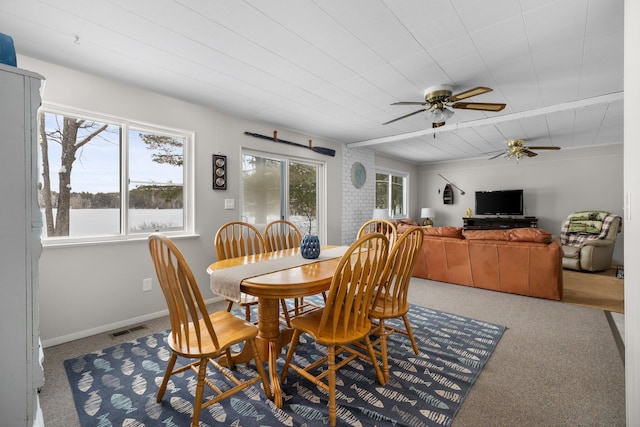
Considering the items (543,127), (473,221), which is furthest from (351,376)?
(473,221)

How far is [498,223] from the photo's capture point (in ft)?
21.6

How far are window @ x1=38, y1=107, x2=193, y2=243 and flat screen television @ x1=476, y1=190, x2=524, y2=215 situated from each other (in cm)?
641

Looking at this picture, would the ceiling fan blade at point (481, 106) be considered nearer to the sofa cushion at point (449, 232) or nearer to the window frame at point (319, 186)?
the sofa cushion at point (449, 232)

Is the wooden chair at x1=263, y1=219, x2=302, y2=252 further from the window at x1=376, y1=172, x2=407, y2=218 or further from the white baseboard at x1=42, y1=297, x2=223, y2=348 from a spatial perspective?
the window at x1=376, y1=172, x2=407, y2=218

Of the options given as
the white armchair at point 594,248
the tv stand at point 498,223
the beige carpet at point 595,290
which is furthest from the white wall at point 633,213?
the tv stand at point 498,223

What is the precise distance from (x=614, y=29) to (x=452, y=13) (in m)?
1.18

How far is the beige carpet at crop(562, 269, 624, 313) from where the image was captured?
3281 mm

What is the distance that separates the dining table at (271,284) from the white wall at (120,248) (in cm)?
137

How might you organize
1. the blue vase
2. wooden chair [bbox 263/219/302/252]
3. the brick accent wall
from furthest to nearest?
the brick accent wall < wooden chair [bbox 263/219/302/252] < the blue vase

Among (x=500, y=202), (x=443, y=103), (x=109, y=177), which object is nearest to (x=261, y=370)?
(x=109, y=177)

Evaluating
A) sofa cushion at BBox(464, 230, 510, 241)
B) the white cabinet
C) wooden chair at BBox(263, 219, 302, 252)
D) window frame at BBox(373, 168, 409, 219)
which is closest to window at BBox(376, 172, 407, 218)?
window frame at BBox(373, 168, 409, 219)

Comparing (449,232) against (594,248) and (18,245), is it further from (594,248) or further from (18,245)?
(18,245)

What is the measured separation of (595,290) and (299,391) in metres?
4.26

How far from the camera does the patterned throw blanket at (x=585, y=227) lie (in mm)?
5051
